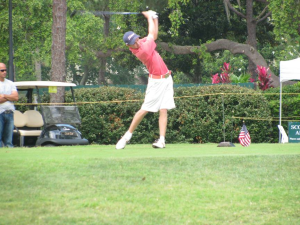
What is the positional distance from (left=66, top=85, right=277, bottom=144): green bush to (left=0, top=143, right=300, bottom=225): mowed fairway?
9830mm

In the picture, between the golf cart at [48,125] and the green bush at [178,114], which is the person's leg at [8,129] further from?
the green bush at [178,114]

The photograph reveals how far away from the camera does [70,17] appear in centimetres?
3297

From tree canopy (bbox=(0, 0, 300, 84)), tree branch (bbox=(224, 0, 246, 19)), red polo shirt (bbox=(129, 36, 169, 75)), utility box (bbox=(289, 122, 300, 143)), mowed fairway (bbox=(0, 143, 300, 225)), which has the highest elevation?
tree branch (bbox=(224, 0, 246, 19))

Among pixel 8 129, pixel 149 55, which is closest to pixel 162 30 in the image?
pixel 8 129

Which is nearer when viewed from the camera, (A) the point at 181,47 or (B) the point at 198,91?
(B) the point at 198,91

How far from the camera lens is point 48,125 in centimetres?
1440

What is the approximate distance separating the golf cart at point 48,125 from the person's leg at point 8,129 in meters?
0.88

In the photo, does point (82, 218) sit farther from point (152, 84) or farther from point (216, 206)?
point (152, 84)

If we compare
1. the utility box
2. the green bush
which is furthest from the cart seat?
the utility box

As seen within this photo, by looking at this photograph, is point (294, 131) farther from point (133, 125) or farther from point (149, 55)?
point (149, 55)

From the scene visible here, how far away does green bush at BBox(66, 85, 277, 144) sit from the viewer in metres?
18.8

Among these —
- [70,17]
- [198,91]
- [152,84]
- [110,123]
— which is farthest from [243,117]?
[70,17]

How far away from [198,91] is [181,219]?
12836 mm

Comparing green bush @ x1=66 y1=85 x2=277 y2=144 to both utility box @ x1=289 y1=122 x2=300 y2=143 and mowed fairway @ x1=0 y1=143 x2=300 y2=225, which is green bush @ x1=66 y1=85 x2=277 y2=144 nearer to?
utility box @ x1=289 y1=122 x2=300 y2=143
